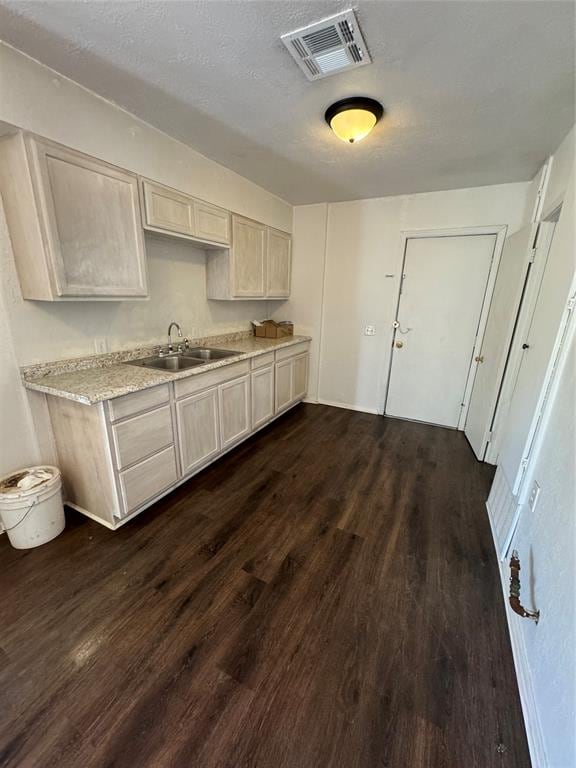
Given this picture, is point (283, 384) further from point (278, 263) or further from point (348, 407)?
point (278, 263)

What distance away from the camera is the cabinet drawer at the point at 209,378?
228 centimetres

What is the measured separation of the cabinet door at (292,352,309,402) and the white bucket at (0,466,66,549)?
8.46 feet

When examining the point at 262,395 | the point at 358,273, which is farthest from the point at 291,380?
the point at 358,273

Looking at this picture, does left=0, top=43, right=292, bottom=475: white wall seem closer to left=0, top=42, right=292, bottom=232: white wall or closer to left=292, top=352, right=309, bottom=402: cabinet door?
left=0, top=42, right=292, bottom=232: white wall

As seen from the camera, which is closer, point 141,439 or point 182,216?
point 141,439

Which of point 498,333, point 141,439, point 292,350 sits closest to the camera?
point 141,439

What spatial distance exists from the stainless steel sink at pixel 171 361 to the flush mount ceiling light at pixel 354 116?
1907mm

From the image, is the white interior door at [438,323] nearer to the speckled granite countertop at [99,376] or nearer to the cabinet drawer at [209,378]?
the cabinet drawer at [209,378]

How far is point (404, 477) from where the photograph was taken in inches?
105

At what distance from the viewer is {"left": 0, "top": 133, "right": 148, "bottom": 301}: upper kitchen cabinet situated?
1631 millimetres

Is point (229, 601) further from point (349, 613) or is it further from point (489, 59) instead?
point (489, 59)

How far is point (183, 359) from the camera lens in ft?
9.25

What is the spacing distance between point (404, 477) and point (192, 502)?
1.72m

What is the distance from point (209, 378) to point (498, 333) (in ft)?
8.58
